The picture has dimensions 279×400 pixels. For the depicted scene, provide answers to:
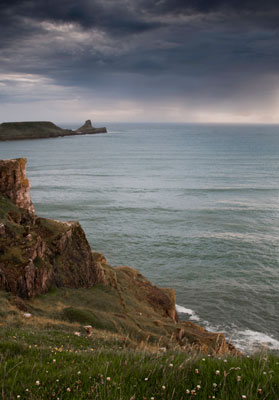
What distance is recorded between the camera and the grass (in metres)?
4.88

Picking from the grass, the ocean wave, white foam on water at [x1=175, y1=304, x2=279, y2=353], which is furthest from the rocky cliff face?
the ocean wave

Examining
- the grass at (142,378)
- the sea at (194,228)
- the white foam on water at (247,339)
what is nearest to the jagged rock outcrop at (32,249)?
the white foam on water at (247,339)

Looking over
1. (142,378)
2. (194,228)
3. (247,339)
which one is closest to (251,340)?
(247,339)

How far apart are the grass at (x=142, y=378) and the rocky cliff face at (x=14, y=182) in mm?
21560

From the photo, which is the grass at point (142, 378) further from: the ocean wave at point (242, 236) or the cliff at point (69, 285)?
the ocean wave at point (242, 236)

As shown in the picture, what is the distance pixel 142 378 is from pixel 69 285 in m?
19.1

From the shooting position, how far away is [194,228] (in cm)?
5359

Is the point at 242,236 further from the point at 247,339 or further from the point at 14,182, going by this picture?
the point at 14,182

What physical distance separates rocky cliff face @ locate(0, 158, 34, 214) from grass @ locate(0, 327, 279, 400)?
21560 mm

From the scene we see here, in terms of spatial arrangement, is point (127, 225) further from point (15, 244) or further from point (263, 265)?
point (15, 244)

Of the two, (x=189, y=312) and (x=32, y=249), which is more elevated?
(x=32, y=249)

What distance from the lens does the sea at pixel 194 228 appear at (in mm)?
31562

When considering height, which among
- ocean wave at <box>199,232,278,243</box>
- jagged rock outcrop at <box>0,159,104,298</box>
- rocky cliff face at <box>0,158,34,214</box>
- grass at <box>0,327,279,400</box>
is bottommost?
ocean wave at <box>199,232,278,243</box>

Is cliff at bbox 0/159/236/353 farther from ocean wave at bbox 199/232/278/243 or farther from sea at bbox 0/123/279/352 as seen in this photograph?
ocean wave at bbox 199/232/278/243
